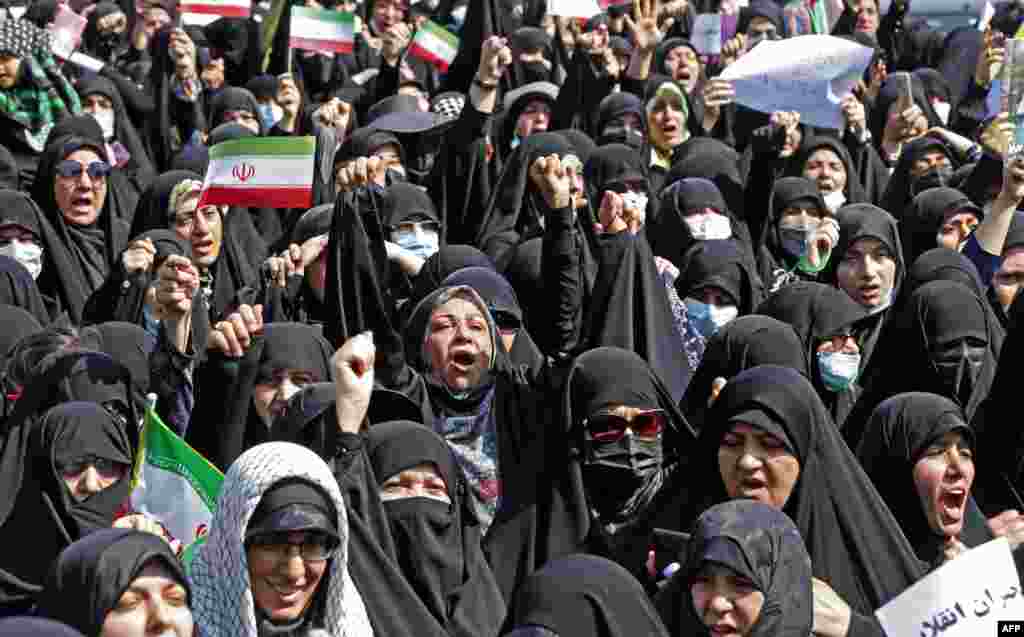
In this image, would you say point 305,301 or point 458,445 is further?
point 305,301

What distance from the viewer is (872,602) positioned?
17.7 ft

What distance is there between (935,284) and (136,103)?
189 inches

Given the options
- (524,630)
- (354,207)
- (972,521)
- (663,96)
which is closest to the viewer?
(524,630)

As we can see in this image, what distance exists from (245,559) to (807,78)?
5.14 m

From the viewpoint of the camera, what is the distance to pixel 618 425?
575 cm

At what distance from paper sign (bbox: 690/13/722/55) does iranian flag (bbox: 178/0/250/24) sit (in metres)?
2.17

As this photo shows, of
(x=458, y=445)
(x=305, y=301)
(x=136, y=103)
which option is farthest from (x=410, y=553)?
(x=136, y=103)

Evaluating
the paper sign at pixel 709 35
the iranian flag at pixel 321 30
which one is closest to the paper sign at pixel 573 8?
the paper sign at pixel 709 35

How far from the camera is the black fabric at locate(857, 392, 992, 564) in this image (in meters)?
5.70

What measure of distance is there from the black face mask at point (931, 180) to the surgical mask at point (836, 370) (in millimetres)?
2362

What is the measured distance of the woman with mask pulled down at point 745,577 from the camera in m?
4.62

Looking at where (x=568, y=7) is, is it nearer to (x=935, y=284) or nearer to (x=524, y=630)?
(x=935, y=284)

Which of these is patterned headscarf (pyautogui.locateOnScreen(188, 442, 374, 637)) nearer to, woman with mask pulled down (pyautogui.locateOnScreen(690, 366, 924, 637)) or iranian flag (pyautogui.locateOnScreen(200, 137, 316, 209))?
woman with mask pulled down (pyautogui.locateOnScreen(690, 366, 924, 637))

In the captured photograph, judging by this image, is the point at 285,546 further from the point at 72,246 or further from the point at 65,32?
the point at 65,32
